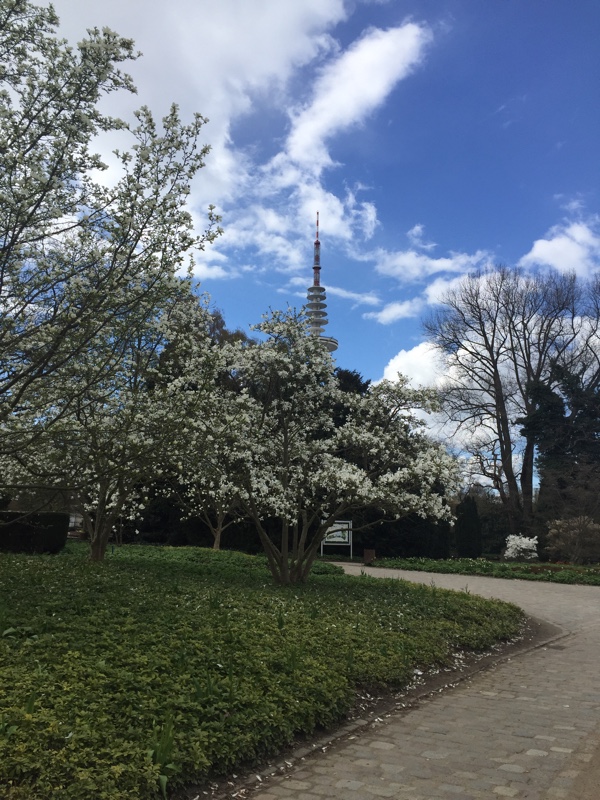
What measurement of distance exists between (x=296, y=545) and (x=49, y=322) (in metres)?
7.34

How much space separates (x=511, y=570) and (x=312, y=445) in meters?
13.5

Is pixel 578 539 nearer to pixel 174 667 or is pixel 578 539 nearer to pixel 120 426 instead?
pixel 120 426

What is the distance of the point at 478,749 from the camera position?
4.72 metres

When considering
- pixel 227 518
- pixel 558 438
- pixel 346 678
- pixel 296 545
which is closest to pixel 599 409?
pixel 558 438

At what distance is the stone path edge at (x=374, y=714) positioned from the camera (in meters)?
3.89

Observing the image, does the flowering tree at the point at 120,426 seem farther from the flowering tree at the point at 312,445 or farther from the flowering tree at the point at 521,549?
the flowering tree at the point at 521,549

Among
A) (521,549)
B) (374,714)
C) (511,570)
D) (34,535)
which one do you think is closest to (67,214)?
(374,714)

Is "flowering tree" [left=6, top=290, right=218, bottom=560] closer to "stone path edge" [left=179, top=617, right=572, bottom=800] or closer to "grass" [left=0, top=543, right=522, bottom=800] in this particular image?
"grass" [left=0, top=543, right=522, bottom=800]

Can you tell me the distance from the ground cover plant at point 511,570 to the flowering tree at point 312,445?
11.1m

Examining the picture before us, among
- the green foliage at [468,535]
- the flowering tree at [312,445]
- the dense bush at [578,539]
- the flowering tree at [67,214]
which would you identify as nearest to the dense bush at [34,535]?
the flowering tree at [312,445]

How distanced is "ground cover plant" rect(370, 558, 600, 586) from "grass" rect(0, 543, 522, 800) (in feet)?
37.6

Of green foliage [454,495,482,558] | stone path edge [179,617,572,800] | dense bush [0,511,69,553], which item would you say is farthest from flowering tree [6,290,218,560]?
green foliage [454,495,482,558]

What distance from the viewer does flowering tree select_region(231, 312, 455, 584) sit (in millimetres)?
10172

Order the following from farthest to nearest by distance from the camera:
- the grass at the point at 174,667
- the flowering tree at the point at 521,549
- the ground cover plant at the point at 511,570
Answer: the flowering tree at the point at 521,549 < the ground cover plant at the point at 511,570 < the grass at the point at 174,667
